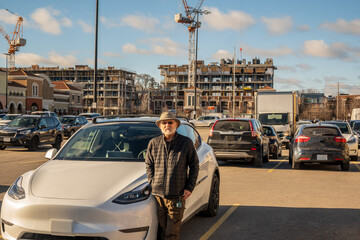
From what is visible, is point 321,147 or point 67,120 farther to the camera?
point 67,120

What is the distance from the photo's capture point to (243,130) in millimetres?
15148

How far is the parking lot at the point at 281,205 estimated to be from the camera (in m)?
6.31

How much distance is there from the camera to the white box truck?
26.9 metres

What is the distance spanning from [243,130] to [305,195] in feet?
19.0

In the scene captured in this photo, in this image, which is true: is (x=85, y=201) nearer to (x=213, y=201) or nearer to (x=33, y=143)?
(x=213, y=201)

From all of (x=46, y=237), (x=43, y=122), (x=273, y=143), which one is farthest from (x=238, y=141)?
(x=43, y=122)

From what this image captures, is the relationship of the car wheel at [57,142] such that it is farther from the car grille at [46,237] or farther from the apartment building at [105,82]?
the apartment building at [105,82]

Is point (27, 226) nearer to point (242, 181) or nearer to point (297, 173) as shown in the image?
point (242, 181)

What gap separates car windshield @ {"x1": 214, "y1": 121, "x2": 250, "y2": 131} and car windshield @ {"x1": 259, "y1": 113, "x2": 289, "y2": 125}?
38.8 feet

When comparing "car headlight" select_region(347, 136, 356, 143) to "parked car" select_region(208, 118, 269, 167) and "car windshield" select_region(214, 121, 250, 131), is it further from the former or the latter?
"car windshield" select_region(214, 121, 250, 131)

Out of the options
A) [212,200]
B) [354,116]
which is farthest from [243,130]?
[354,116]

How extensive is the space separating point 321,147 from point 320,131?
1.92 ft

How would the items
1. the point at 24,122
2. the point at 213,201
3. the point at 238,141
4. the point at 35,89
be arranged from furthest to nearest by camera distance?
the point at 35,89
the point at 24,122
the point at 238,141
the point at 213,201

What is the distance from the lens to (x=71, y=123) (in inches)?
1264
